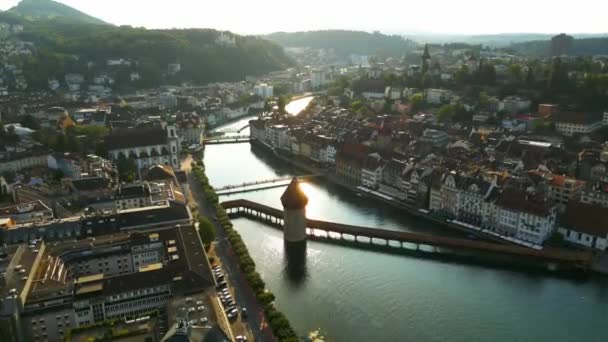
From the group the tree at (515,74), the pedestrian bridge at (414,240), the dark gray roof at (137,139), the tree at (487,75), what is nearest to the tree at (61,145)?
the dark gray roof at (137,139)

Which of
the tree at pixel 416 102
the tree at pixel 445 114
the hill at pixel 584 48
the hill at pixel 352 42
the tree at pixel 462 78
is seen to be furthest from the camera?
the hill at pixel 352 42

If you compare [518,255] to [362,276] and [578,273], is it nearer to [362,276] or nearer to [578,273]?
[578,273]

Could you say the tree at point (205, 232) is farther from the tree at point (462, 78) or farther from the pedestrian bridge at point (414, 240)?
the tree at point (462, 78)

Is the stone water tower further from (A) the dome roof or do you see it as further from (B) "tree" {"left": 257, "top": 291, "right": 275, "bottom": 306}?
(B) "tree" {"left": 257, "top": 291, "right": 275, "bottom": 306}

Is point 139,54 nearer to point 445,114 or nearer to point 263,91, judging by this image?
point 263,91

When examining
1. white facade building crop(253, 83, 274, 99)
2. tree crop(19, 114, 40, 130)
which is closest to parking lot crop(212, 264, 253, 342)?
tree crop(19, 114, 40, 130)

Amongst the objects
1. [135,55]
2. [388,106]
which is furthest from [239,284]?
[135,55]
